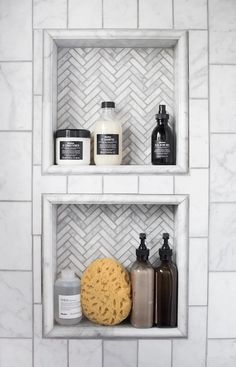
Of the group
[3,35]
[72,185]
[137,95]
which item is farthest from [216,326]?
[3,35]

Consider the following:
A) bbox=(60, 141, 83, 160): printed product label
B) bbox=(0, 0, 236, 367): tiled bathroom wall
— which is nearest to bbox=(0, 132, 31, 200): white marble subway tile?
bbox=(0, 0, 236, 367): tiled bathroom wall

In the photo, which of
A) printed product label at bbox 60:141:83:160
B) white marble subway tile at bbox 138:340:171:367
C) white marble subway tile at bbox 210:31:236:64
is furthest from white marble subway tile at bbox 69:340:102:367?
white marble subway tile at bbox 210:31:236:64

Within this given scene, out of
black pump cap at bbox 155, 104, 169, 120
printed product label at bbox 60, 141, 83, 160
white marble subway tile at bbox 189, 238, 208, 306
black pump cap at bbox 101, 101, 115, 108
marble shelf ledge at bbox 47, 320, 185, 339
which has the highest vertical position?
black pump cap at bbox 101, 101, 115, 108

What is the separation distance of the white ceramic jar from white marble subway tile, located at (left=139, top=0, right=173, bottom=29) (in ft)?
0.84

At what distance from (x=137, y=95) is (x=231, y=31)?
333mm

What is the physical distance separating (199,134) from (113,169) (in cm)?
27

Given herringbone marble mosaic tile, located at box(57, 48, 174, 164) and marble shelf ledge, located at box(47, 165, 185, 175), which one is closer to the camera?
marble shelf ledge, located at box(47, 165, 185, 175)

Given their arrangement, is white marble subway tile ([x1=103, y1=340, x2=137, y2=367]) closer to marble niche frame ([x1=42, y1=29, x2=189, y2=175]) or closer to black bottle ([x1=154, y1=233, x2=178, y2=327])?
black bottle ([x1=154, y1=233, x2=178, y2=327])

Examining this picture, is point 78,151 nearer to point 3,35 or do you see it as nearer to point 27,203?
point 27,203

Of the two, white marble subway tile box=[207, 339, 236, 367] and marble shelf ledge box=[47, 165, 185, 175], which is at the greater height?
marble shelf ledge box=[47, 165, 185, 175]

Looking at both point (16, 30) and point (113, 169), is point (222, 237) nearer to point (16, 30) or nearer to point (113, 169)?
point (113, 169)

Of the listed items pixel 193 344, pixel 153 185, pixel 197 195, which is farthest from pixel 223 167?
pixel 193 344

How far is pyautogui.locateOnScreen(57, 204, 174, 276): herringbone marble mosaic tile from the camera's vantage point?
4.37 feet

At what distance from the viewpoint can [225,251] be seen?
4.11 ft
